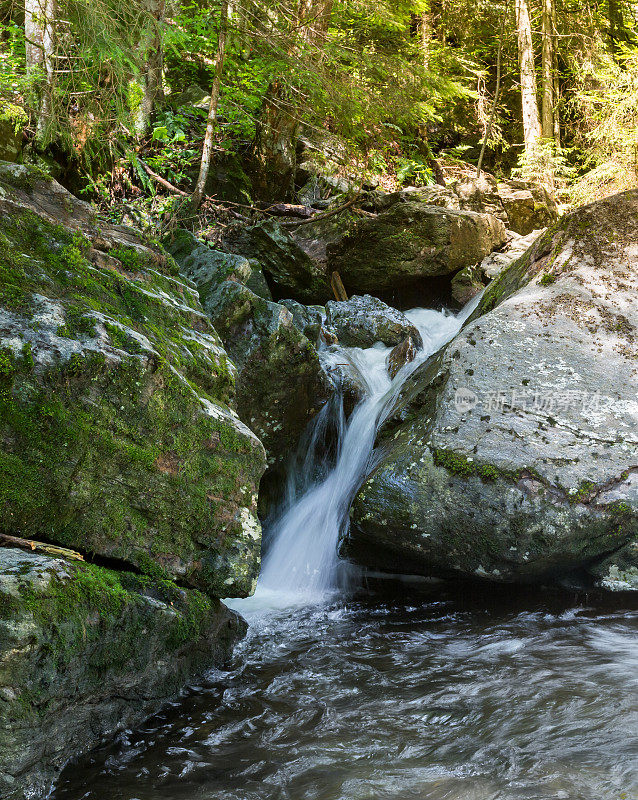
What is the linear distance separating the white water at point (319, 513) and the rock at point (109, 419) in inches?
71.4

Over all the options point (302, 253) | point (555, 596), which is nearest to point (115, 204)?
point (302, 253)

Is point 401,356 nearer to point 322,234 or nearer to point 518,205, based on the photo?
point 322,234

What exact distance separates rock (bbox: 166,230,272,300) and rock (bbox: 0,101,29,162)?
2.48 meters

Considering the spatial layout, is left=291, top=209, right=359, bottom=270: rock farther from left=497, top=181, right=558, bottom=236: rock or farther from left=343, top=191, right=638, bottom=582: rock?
left=343, top=191, right=638, bottom=582: rock

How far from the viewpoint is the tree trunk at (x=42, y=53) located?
632cm

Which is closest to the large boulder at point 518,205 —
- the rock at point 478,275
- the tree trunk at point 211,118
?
the rock at point 478,275

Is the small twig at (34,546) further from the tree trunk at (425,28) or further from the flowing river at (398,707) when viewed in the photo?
the tree trunk at (425,28)

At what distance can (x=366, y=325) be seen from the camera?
8789mm

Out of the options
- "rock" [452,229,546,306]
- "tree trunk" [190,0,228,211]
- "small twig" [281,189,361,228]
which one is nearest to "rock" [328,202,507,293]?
"rock" [452,229,546,306]

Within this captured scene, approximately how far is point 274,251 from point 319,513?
4.90 m

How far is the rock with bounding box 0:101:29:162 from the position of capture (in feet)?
23.7

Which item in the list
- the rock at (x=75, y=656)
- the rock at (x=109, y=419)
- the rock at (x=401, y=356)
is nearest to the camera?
the rock at (x=75, y=656)

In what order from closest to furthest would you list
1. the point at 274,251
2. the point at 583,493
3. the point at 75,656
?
the point at 75,656 → the point at 583,493 → the point at 274,251

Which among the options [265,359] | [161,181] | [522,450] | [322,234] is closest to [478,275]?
[322,234]
